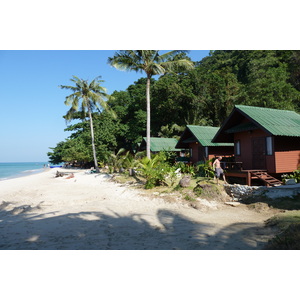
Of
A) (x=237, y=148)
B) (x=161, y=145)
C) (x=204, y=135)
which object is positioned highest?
(x=204, y=135)

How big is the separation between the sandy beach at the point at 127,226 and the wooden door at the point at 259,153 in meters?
3.92

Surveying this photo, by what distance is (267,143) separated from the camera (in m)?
11.1

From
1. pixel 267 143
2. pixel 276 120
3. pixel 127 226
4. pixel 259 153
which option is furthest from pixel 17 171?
pixel 276 120

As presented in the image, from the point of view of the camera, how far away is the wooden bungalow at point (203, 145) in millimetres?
17609

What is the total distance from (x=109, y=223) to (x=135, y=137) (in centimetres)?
2866

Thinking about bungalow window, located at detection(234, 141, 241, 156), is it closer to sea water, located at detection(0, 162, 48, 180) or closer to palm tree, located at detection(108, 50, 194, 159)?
palm tree, located at detection(108, 50, 194, 159)

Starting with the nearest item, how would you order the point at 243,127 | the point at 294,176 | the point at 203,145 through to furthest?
the point at 294,176, the point at 243,127, the point at 203,145

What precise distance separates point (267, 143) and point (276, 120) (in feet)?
5.15

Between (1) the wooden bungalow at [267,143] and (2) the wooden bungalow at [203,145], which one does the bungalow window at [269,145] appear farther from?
(2) the wooden bungalow at [203,145]

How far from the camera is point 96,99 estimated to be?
23328 millimetres

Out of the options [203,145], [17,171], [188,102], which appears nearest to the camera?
[203,145]

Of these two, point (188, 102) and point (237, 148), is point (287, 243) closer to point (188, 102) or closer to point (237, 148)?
point (237, 148)

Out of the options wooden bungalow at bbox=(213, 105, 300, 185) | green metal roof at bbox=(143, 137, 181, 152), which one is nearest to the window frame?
wooden bungalow at bbox=(213, 105, 300, 185)
